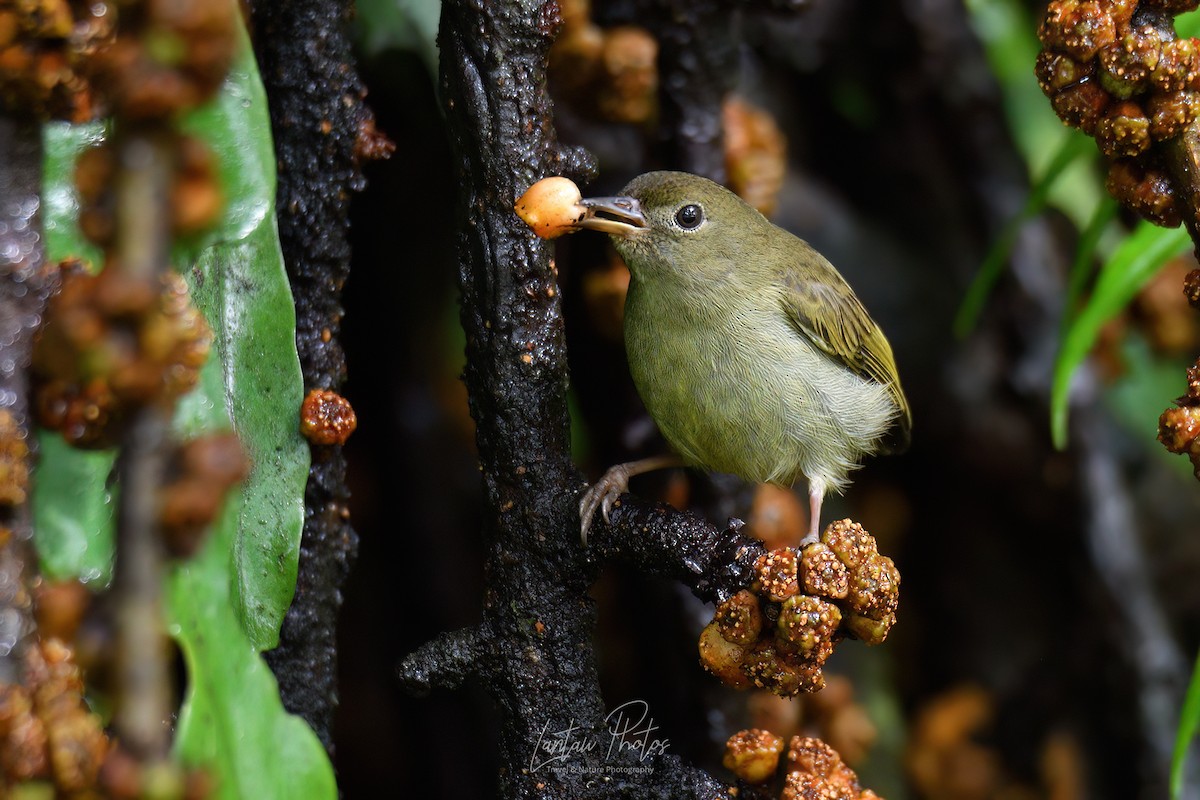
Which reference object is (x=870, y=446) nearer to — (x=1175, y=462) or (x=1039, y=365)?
(x=1039, y=365)

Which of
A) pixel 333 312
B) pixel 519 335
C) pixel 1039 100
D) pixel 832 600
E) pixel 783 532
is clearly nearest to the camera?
pixel 832 600

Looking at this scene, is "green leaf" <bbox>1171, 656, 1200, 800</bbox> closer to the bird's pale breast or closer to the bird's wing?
the bird's pale breast

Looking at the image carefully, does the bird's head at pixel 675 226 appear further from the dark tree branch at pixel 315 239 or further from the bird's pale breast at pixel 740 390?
the dark tree branch at pixel 315 239

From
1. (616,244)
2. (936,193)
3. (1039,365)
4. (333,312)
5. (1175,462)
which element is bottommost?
(1175,462)

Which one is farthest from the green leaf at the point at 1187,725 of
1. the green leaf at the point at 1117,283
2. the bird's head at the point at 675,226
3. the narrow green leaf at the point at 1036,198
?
the bird's head at the point at 675,226

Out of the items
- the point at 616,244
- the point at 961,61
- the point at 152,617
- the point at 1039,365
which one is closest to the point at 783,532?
the point at 616,244

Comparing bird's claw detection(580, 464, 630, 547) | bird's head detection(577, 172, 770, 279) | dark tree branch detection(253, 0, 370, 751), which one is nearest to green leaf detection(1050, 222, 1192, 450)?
bird's head detection(577, 172, 770, 279)

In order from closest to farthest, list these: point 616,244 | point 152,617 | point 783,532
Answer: point 152,617 → point 616,244 → point 783,532

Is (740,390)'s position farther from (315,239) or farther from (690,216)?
(315,239)

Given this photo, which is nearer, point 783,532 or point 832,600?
point 832,600
